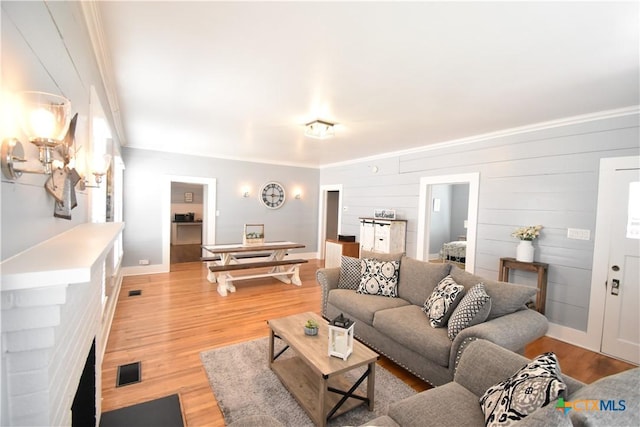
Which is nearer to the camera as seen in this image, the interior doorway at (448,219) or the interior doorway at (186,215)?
the interior doorway at (448,219)

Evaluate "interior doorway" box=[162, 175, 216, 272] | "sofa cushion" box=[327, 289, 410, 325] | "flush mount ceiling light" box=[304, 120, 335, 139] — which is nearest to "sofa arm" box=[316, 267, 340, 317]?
"sofa cushion" box=[327, 289, 410, 325]

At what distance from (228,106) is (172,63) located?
3.09ft

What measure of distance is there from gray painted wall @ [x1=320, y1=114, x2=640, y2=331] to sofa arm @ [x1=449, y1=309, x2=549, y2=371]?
4.83 feet

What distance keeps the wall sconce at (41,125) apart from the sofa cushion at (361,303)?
2665 millimetres

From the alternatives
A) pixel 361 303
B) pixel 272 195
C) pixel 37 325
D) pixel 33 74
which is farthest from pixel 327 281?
pixel 272 195

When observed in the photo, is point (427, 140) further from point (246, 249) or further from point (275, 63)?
point (246, 249)

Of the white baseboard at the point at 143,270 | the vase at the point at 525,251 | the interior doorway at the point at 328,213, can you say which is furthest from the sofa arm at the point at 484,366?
the white baseboard at the point at 143,270

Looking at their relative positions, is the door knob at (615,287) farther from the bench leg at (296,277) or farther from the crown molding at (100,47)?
the crown molding at (100,47)

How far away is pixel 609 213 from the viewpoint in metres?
3.07

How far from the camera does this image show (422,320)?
8.52 feet

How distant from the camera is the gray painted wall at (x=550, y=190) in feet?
10.4

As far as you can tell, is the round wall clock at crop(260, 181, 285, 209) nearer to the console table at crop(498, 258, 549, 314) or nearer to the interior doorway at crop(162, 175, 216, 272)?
the interior doorway at crop(162, 175, 216, 272)

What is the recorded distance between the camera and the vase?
3531 millimetres

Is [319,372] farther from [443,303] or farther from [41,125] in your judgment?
[41,125]
